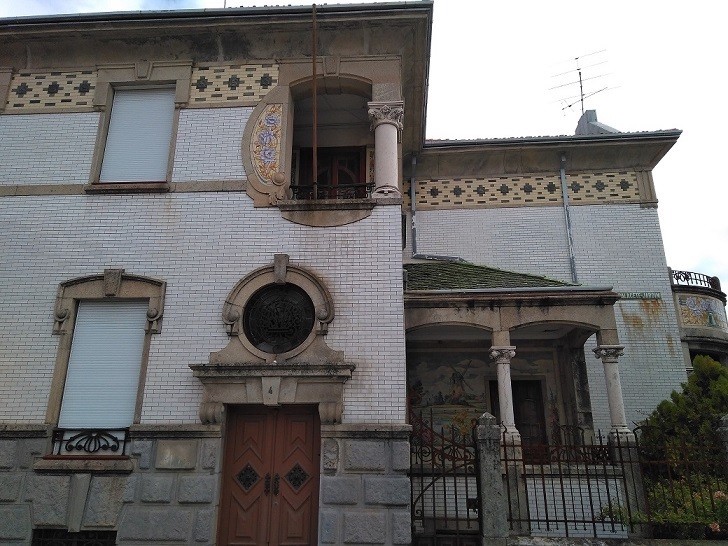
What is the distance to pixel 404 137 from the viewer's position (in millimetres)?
Answer: 13164

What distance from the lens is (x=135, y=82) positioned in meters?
9.88

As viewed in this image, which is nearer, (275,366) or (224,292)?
(275,366)

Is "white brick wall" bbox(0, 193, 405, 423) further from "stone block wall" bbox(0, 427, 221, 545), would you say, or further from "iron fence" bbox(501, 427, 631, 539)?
"iron fence" bbox(501, 427, 631, 539)

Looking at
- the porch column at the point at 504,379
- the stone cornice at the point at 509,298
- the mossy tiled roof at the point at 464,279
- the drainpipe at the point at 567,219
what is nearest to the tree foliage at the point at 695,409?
the stone cornice at the point at 509,298

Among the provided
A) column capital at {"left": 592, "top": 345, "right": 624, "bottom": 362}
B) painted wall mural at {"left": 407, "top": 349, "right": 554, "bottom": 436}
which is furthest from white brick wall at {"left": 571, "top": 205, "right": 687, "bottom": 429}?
column capital at {"left": 592, "top": 345, "right": 624, "bottom": 362}

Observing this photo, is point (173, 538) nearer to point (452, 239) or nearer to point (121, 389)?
point (121, 389)

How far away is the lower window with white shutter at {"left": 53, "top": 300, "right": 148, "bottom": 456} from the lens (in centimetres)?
797

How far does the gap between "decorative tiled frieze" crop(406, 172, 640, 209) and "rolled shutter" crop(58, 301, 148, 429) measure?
833 centimetres

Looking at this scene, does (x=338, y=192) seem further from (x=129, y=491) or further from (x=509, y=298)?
(x=129, y=491)

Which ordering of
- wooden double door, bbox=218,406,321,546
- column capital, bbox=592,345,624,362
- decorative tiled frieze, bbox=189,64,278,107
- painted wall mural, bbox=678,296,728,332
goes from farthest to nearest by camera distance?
1. painted wall mural, bbox=678,296,728,332
2. column capital, bbox=592,345,624,362
3. decorative tiled frieze, bbox=189,64,278,107
4. wooden double door, bbox=218,406,321,546

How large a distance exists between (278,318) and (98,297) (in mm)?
2868

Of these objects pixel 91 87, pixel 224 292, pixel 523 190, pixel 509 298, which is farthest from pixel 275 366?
pixel 523 190

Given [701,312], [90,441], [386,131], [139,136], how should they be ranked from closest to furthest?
[90,441]
[386,131]
[139,136]
[701,312]

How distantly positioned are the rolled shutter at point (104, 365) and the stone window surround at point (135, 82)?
7.63 ft
